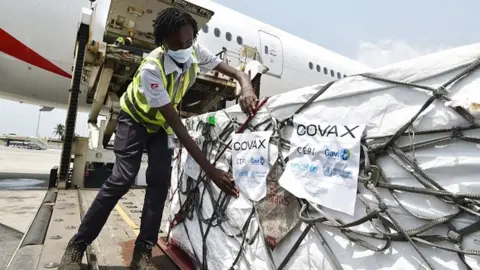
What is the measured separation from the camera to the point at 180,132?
4.77 ft

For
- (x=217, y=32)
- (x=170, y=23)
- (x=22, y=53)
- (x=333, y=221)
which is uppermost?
(x=217, y=32)

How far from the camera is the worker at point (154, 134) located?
145 centimetres

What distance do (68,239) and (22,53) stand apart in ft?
14.5

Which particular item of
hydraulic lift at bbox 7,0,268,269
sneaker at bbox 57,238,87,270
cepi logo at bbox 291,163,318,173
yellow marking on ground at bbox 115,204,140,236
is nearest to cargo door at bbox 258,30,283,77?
hydraulic lift at bbox 7,0,268,269

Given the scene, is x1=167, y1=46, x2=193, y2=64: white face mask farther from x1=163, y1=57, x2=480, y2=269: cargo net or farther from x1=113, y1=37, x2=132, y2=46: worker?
x1=113, y1=37, x2=132, y2=46: worker

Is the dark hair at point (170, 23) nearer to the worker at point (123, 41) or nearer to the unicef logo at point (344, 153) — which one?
the unicef logo at point (344, 153)

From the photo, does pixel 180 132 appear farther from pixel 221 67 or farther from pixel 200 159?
pixel 221 67

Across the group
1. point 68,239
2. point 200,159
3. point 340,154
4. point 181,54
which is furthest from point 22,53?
point 340,154

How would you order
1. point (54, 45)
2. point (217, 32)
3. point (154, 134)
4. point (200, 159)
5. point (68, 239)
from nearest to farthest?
point (200, 159)
point (154, 134)
point (68, 239)
point (54, 45)
point (217, 32)

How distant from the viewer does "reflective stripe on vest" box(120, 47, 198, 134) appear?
159 centimetres

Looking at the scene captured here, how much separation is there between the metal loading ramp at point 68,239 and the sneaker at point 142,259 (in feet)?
0.40

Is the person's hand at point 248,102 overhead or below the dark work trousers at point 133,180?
overhead

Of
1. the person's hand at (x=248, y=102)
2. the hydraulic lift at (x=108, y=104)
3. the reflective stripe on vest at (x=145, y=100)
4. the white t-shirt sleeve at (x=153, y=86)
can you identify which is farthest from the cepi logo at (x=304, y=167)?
the hydraulic lift at (x=108, y=104)

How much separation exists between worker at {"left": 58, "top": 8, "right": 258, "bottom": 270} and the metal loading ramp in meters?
0.16
